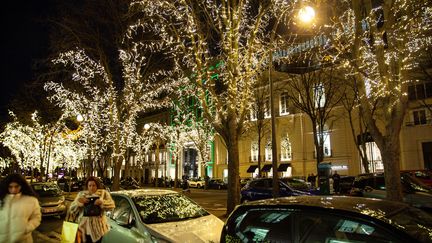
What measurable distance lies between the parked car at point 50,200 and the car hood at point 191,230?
1150 cm

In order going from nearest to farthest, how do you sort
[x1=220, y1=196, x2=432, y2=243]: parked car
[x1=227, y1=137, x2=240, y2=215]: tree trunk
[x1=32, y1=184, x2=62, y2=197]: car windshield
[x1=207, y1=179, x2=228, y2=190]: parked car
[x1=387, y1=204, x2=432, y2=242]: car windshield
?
[x1=387, y1=204, x2=432, y2=242]: car windshield < [x1=220, y1=196, x2=432, y2=243]: parked car < [x1=227, y1=137, x2=240, y2=215]: tree trunk < [x1=32, y1=184, x2=62, y2=197]: car windshield < [x1=207, y1=179, x2=228, y2=190]: parked car

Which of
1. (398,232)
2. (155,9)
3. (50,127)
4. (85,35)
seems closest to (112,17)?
(85,35)

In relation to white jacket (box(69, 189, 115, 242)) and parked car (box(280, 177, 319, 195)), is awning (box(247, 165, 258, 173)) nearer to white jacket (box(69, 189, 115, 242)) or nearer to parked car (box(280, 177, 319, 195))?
parked car (box(280, 177, 319, 195))

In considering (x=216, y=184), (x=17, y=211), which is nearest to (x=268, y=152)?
(x=216, y=184)

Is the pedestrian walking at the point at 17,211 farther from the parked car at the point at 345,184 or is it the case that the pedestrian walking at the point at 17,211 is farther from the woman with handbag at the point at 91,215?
the parked car at the point at 345,184

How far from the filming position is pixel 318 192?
52.4ft

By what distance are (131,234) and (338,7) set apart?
7971mm

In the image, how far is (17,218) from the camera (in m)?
4.95

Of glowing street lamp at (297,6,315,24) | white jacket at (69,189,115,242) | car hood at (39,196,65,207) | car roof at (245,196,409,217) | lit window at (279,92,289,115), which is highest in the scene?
lit window at (279,92,289,115)

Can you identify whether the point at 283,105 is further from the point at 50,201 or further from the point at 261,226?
the point at 261,226

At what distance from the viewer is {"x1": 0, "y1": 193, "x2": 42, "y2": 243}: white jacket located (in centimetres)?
489

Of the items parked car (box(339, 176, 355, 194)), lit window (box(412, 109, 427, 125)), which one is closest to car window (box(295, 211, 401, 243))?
parked car (box(339, 176, 355, 194))

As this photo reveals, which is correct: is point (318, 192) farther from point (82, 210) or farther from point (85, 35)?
point (85, 35)

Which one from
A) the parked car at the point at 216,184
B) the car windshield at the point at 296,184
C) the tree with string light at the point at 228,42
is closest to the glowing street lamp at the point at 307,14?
the tree with string light at the point at 228,42
